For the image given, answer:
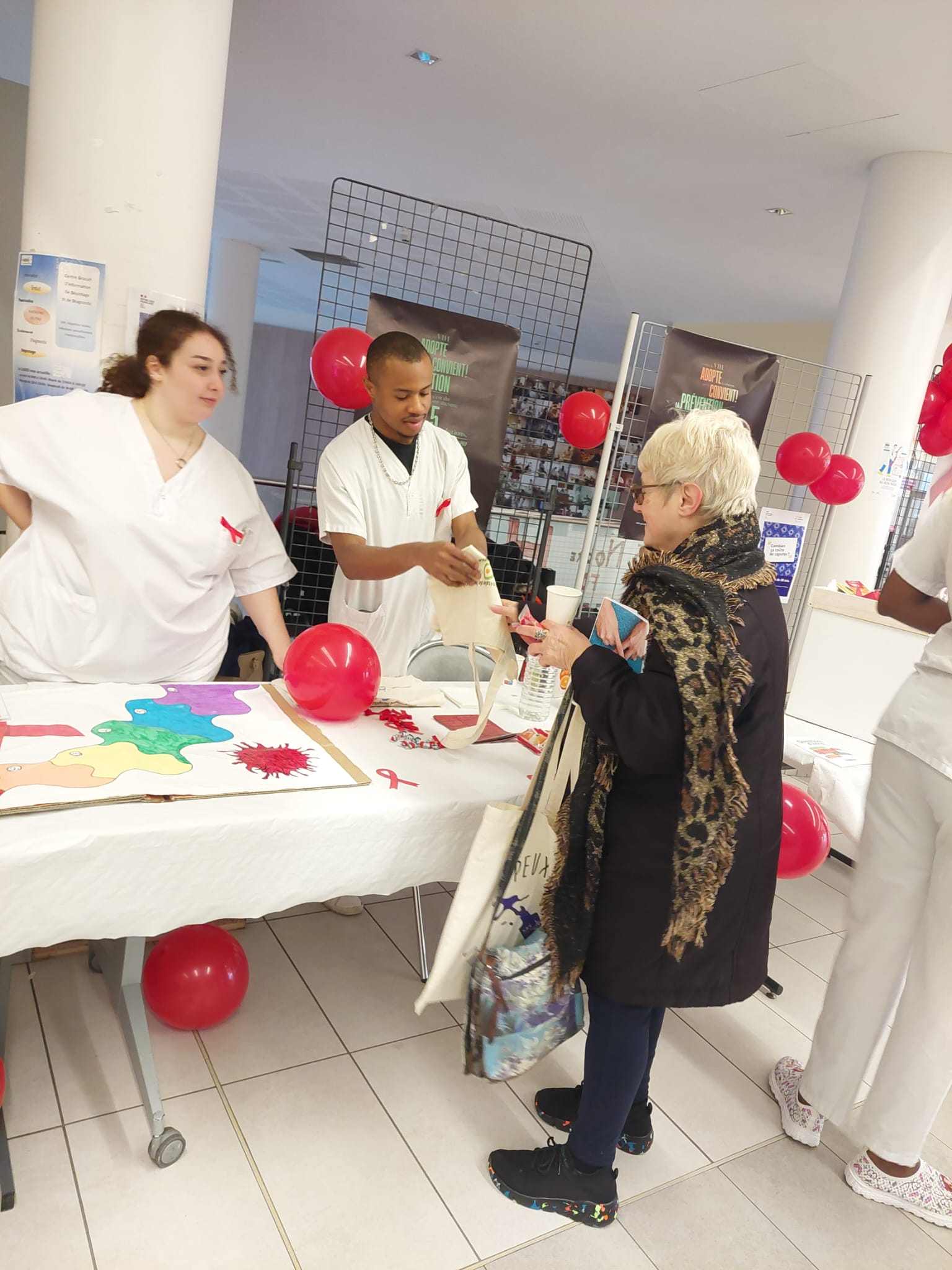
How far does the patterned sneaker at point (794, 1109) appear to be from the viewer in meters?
1.94

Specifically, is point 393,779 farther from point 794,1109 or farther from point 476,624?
A: point 794,1109

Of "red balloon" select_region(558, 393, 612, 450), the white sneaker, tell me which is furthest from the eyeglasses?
"red balloon" select_region(558, 393, 612, 450)

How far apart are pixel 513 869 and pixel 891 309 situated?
384 cm

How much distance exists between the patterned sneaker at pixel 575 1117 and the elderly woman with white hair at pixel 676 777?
274 mm

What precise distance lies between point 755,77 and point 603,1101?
3.87m

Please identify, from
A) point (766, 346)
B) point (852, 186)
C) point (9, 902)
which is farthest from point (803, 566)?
point (766, 346)

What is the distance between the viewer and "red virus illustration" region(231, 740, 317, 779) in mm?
1575

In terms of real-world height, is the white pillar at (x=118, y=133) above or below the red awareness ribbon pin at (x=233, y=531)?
above

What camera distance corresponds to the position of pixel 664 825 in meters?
1.43

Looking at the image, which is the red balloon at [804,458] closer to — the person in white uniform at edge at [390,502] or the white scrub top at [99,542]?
the person in white uniform at edge at [390,502]

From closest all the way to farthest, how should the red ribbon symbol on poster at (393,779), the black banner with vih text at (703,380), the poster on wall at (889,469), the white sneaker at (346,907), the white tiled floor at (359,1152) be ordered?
the white tiled floor at (359,1152) < the red ribbon symbol on poster at (393,779) < the white sneaker at (346,907) < the black banner with vih text at (703,380) < the poster on wall at (889,469)

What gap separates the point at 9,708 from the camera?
164 centimetres

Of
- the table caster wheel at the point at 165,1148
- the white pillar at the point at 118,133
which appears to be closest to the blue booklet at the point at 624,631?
the table caster wheel at the point at 165,1148

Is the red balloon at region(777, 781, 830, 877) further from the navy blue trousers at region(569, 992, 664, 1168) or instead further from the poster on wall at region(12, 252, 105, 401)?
the poster on wall at region(12, 252, 105, 401)
